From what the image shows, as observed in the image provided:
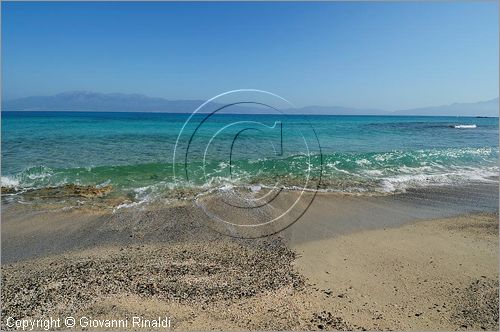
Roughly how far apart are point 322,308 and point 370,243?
116 inches

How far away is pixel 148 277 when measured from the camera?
5.47m

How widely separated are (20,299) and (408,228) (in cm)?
843

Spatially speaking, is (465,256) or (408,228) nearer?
(465,256)

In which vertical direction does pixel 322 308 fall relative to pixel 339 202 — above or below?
below

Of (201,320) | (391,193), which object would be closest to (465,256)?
(391,193)

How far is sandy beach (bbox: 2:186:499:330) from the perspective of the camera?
4.65 m

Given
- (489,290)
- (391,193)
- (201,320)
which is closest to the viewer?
(201,320)

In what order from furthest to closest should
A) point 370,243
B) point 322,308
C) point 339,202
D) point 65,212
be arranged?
point 339,202
point 65,212
point 370,243
point 322,308

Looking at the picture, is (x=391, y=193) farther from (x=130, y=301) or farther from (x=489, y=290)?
(x=130, y=301)

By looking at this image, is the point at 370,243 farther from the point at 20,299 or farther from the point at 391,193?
the point at 20,299

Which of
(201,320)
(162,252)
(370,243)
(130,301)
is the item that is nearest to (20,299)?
(130,301)

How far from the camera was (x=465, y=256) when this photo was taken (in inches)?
260

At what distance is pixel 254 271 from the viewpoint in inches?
228

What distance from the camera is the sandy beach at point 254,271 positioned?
4.65 m
